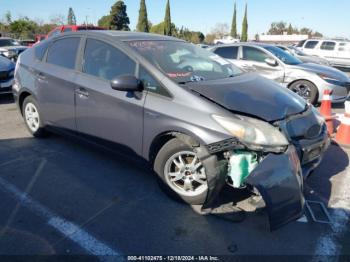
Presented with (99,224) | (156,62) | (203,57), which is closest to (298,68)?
(203,57)

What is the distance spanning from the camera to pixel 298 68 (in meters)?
7.83

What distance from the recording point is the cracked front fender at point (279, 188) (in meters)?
2.58

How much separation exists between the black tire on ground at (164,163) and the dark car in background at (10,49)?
43.7 ft

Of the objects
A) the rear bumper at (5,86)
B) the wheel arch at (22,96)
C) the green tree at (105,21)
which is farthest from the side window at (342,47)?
the green tree at (105,21)

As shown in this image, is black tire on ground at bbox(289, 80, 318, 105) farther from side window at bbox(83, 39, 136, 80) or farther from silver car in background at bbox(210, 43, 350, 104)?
side window at bbox(83, 39, 136, 80)

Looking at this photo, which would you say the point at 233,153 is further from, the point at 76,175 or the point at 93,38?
the point at 93,38

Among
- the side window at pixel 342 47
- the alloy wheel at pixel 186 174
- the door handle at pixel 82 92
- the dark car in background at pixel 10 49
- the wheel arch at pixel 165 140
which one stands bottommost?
the alloy wheel at pixel 186 174

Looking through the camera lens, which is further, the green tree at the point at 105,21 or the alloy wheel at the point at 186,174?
the green tree at the point at 105,21

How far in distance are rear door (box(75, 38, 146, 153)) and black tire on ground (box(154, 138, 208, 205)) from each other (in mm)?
314

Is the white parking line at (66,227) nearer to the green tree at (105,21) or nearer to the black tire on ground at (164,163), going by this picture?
the black tire on ground at (164,163)

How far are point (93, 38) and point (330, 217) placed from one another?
10.9 feet

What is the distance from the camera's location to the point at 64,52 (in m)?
4.40

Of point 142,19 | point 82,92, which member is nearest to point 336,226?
point 82,92

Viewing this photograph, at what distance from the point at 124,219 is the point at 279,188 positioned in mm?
1424
